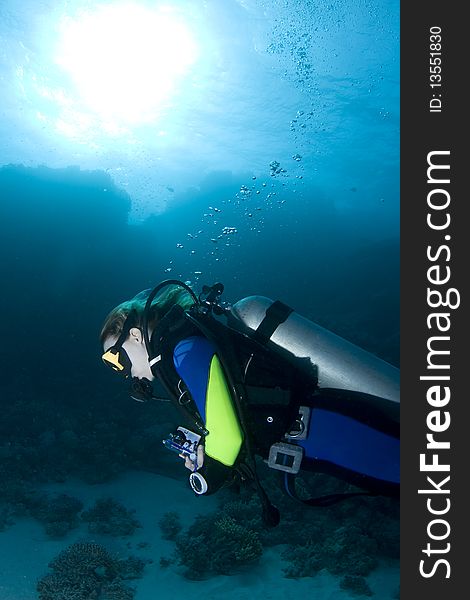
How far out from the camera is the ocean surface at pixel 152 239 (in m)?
A: 7.90

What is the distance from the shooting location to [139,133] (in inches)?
1423

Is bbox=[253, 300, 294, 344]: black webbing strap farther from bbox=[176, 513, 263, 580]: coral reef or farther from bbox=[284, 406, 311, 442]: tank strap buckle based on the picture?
bbox=[176, 513, 263, 580]: coral reef

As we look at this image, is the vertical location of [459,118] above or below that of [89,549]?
above

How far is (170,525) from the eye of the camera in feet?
28.5

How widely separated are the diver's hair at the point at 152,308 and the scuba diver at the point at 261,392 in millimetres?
11

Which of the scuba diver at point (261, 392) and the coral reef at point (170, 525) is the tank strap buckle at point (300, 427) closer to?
the scuba diver at point (261, 392)

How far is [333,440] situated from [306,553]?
5.62 meters

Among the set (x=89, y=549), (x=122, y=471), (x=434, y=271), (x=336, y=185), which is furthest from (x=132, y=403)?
(x=336, y=185)

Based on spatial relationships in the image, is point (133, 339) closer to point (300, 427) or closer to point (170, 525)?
point (300, 427)

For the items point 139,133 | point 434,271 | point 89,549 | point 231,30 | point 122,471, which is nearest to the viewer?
point 434,271

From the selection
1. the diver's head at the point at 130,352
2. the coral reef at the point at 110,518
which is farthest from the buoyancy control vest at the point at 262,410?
the coral reef at the point at 110,518

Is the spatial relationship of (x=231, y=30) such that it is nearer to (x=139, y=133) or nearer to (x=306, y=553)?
(x=139, y=133)

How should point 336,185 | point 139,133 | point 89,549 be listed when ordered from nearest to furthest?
1. point 89,549
2. point 139,133
3. point 336,185

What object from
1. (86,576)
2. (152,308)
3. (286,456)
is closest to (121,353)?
(152,308)
